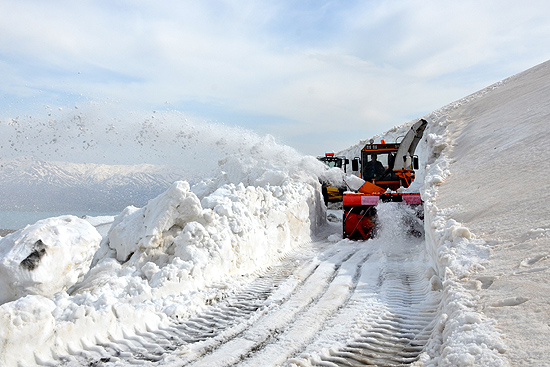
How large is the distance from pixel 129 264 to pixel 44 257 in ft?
5.50

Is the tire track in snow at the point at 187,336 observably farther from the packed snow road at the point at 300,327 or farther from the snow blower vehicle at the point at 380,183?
the snow blower vehicle at the point at 380,183

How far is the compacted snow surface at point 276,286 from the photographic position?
3.29 m

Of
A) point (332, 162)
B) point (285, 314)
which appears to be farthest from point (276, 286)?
point (332, 162)

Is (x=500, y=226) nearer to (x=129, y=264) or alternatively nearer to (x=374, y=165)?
(x=129, y=264)

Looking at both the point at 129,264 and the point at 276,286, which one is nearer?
the point at 129,264

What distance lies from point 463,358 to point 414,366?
59cm

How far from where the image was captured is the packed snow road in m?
3.50

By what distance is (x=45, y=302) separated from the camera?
11.8 ft

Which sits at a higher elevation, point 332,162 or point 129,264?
point 332,162

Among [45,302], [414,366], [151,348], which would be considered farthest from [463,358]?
[45,302]

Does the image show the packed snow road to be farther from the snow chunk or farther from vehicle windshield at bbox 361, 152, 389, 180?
vehicle windshield at bbox 361, 152, 389, 180

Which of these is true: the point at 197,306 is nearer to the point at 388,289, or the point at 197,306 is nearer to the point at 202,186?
the point at 388,289

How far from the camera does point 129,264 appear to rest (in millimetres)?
5605

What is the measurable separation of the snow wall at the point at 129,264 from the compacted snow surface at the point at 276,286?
0.05ft
